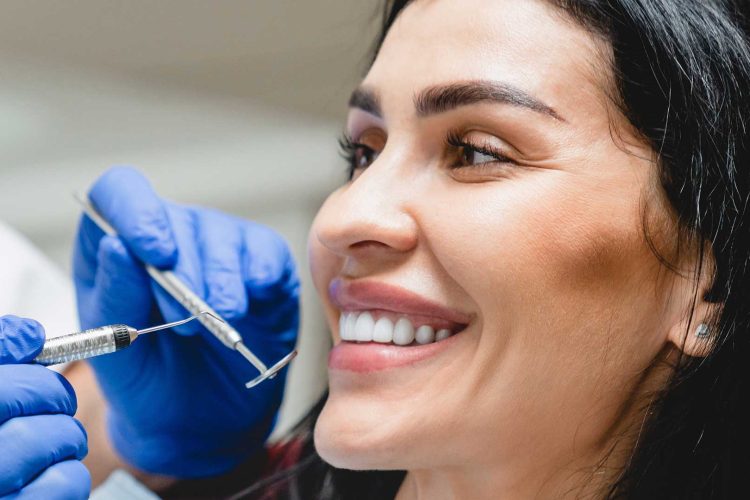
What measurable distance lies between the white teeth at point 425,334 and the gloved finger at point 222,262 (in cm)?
37

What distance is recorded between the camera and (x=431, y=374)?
104cm

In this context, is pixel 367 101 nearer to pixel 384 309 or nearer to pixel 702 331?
pixel 384 309

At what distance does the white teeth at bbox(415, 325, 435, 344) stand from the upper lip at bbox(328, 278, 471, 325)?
0.08ft

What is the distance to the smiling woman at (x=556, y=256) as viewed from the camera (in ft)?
3.26

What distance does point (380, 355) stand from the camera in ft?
3.56

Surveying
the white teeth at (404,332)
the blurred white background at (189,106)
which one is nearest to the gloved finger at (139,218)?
the white teeth at (404,332)

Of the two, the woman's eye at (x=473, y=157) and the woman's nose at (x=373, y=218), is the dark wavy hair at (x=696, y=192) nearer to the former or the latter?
the woman's eye at (x=473, y=157)

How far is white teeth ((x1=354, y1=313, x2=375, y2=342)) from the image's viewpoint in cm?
112

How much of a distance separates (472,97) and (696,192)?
305mm

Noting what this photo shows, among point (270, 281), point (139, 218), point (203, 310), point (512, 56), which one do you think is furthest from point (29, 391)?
point (512, 56)

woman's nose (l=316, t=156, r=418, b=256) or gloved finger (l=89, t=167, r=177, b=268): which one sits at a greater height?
woman's nose (l=316, t=156, r=418, b=256)

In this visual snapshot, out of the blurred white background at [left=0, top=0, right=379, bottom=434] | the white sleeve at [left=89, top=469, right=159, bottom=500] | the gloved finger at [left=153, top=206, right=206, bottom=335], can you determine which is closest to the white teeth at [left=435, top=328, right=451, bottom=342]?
the gloved finger at [left=153, top=206, right=206, bottom=335]

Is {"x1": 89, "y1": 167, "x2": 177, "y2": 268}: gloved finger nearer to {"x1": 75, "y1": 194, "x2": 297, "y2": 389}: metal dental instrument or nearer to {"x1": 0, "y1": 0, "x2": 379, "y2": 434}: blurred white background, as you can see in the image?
{"x1": 75, "y1": 194, "x2": 297, "y2": 389}: metal dental instrument

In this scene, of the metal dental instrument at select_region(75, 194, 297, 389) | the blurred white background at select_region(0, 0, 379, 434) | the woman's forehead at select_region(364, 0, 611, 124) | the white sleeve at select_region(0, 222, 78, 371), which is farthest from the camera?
the blurred white background at select_region(0, 0, 379, 434)
